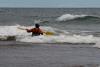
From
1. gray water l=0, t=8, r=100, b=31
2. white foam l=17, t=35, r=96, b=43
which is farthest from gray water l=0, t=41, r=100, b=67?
gray water l=0, t=8, r=100, b=31

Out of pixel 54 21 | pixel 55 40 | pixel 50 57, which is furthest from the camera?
pixel 54 21

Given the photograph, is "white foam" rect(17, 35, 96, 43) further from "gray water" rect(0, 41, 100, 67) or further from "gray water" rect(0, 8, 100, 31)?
"gray water" rect(0, 8, 100, 31)

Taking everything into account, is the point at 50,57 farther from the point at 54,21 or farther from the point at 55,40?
the point at 54,21

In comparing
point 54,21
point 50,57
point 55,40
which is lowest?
point 54,21

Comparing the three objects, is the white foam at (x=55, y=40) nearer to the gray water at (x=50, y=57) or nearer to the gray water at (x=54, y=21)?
the gray water at (x=50, y=57)

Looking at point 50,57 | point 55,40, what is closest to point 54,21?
point 55,40

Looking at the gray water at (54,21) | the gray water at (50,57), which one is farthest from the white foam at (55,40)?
the gray water at (54,21)

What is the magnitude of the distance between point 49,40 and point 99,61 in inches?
341

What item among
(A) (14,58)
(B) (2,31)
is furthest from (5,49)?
(B) (2,31)

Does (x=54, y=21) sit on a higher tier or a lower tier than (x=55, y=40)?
lower

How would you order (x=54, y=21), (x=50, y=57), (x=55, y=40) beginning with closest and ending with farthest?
(x=50, y=57)
(x=55, y=40)
(x=54, y=21)

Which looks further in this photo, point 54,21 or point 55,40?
point 54,21

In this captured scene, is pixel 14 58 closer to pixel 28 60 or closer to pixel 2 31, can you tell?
pixel 28 60

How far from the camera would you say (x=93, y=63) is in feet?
49.8
